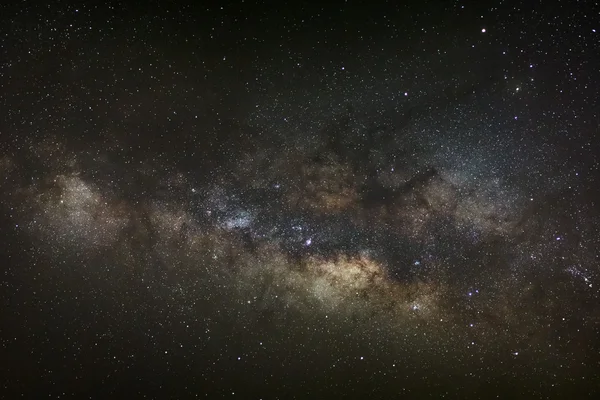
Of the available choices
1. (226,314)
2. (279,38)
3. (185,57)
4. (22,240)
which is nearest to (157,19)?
(185,57)

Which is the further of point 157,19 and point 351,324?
point 351,324

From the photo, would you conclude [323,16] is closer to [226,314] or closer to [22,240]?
[226,314]

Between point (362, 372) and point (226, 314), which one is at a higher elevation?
point (226, 314)

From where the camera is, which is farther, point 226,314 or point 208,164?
point 226,314

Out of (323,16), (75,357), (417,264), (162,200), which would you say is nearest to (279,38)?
(323,16)

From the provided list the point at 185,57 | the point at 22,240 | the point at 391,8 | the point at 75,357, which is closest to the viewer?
the point at 391,8

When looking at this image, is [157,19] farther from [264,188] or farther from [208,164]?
[264,188]

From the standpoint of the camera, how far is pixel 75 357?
284 inches

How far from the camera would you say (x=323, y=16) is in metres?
5.89

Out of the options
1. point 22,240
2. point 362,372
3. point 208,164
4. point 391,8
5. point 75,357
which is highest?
point 391,8

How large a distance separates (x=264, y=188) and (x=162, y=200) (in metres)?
1.74

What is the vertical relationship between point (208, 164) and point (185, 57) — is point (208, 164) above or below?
below

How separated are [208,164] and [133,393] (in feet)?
15.5

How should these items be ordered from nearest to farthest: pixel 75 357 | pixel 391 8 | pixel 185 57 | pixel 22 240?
1. pixel 391 8
2. pixel 185 57
3. pixel 22 240
4. pixel 75 357
